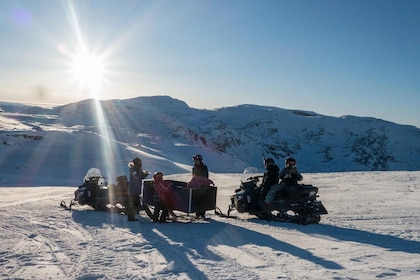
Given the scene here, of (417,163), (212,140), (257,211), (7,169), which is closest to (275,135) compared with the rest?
(212,140)

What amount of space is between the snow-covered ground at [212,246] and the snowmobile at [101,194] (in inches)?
17.4

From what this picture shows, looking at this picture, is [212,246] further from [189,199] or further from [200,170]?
[200,170]

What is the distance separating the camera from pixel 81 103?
124 meters

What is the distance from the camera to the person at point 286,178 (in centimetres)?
1053

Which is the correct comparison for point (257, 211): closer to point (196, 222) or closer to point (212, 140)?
point (196, 222)

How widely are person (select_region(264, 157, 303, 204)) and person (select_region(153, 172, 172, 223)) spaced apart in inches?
97.0

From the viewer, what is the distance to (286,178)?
10.6m

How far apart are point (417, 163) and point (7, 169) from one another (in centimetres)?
10443

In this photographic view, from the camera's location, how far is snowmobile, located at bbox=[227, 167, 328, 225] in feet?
33.8

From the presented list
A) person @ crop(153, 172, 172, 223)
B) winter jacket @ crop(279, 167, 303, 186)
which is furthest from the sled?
winter jacket @ crop(279, 167, 303, 186)

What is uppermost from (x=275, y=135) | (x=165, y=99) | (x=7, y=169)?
(x=165, y=99)

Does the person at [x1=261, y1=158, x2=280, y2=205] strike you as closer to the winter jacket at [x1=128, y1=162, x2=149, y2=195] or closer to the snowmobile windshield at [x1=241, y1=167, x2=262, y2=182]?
the snowmobile windshield at [x1=241, y1=167, x2=262, y2=182]

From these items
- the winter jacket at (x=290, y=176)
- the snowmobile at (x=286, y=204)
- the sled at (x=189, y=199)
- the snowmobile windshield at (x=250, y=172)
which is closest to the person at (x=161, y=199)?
the sled at (x=189, y=199)

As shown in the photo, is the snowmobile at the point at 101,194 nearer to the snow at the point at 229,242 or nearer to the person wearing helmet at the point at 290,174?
the snow at the point at 229,242
